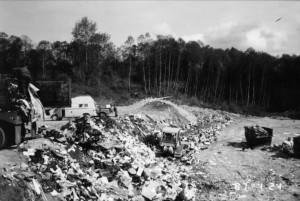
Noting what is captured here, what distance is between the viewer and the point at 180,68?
5244 cm

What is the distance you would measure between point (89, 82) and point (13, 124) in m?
30.3

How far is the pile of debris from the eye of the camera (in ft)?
26.8

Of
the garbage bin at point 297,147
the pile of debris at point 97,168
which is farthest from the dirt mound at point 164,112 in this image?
the garbage bin at point 297,147

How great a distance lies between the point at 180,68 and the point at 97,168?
43.5 m

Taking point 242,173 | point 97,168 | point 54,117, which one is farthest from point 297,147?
point 54,117

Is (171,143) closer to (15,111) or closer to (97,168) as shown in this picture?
(97,168)

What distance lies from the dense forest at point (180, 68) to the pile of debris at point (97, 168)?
2781 cm

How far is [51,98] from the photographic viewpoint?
17.3 m

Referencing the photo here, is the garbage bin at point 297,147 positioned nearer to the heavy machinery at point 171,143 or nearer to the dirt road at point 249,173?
the dirt road at point 249,173

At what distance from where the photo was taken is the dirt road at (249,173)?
1079cm

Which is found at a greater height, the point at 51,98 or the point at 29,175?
the point at 51,98

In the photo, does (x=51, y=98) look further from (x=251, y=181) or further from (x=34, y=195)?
(x=251, y=181)

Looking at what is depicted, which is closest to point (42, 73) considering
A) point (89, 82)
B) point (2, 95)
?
point (89, 82)

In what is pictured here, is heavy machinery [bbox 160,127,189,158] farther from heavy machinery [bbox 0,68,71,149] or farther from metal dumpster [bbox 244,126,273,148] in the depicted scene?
heavy machinery [bbox 0,68,71,149]
